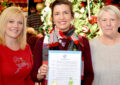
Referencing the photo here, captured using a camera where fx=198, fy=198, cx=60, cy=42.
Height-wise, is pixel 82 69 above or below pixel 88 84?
above

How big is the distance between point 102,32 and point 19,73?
110cm

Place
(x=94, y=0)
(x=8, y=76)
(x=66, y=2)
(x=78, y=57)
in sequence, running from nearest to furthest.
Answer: (x=78, y=57)
(x=66, y=2)
(x=8, y=76)
(x=94, y=0)

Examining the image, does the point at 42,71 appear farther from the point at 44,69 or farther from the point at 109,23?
the point at 109,23

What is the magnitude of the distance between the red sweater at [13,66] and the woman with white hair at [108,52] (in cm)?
84

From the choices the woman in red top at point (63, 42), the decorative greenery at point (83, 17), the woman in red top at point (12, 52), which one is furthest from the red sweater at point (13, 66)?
the decorative greenery at point (83, 17)

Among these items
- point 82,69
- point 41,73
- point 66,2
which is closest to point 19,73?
point 41,73

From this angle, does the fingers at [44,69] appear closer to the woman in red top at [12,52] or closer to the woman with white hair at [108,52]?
the woman in red top at [12,52]

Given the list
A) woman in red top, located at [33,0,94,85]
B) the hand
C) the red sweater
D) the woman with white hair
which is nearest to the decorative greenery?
the woman with white hair

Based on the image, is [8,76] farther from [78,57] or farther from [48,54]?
[78,57]

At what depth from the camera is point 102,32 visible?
2.38 metres

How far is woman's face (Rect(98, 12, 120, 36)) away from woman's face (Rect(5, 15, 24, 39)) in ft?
3.18

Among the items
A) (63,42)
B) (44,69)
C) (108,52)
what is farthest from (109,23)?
(44,69)

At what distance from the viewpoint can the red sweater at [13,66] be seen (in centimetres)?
223

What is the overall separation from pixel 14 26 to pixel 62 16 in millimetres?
726
